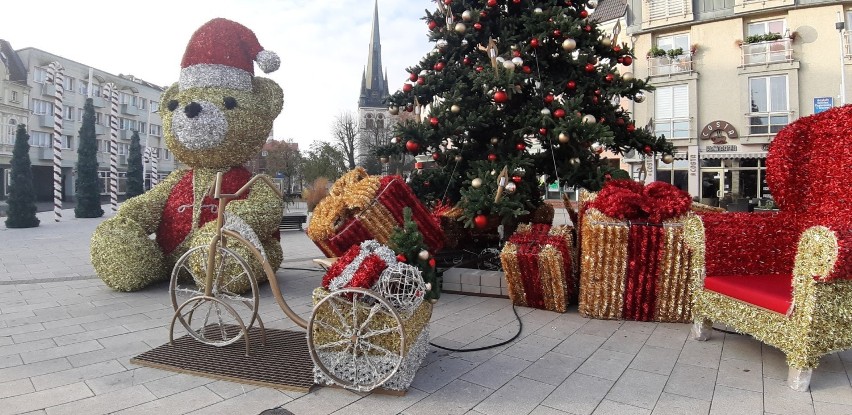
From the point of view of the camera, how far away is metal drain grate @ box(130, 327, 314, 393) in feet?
10.1

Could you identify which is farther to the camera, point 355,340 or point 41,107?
point 41,107

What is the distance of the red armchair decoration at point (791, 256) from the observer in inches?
112

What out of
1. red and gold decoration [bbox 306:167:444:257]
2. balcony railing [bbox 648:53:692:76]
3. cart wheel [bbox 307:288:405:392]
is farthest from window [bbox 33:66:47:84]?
cart wheel [bbox 307:288:405:392]

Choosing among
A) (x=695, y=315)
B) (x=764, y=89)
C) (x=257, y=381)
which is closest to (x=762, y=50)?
(x=764, y=89)

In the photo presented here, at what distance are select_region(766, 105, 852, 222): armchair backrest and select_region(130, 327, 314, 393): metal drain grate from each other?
12.6ft

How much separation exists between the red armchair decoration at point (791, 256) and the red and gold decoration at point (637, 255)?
0.76ft

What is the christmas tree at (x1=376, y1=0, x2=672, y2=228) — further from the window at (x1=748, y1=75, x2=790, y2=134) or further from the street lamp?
the window at (x1=748, y1=75, x2=790, y2=134)

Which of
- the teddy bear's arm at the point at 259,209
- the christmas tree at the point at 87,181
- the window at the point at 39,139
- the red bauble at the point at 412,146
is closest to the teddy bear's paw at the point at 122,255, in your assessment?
the teddy bear's arm at the point at 259,209

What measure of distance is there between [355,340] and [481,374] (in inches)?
37.0

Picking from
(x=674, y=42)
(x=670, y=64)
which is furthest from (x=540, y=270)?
(x=674, y=42)

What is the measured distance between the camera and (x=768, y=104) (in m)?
21.2

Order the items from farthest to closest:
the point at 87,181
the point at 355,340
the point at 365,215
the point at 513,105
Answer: the point at 87,181
the point at 513,105
the point at 365,215
the point at 355,340

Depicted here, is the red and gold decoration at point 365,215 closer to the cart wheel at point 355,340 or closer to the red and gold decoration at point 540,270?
the red and gold decoration at point 540,270

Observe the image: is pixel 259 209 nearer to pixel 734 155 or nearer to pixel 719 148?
pixel 719 148
